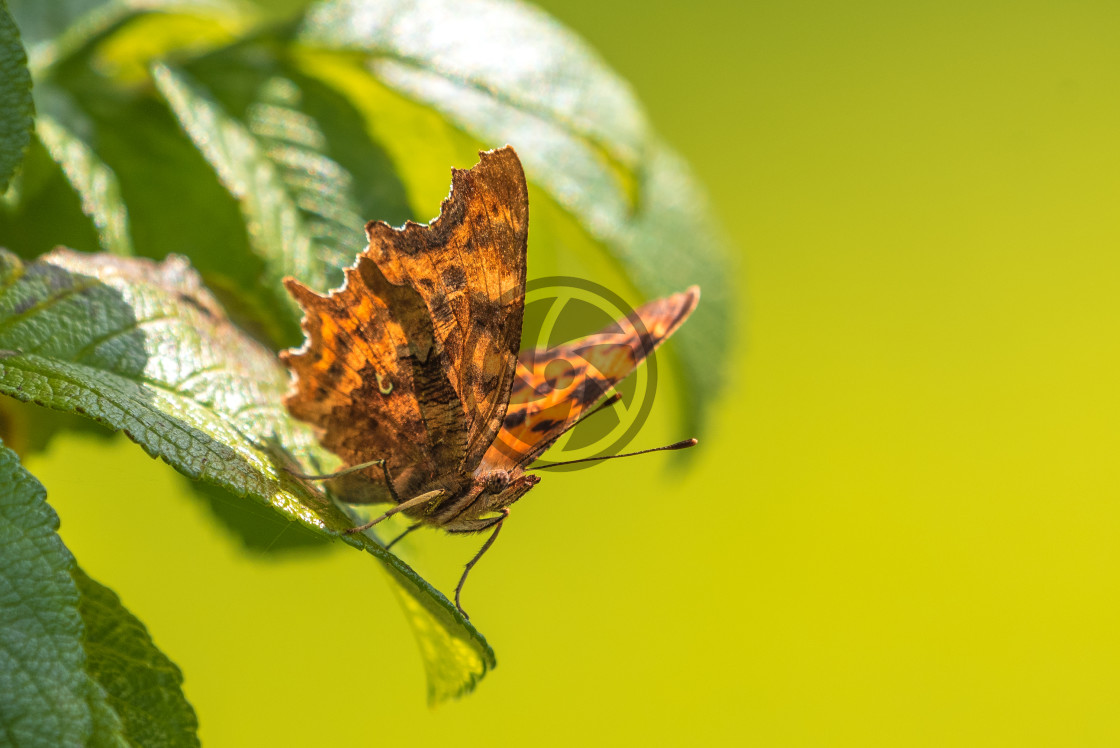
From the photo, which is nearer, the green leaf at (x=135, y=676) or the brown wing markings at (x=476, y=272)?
the green leaf at (x=135, y=676)

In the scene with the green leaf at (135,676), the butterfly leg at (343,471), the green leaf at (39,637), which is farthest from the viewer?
the butterfly leg at (343,471)

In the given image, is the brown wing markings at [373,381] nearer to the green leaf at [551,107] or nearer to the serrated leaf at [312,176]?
the serrated leaf at [312,176]

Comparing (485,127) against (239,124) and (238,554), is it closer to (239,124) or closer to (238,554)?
(239,124)

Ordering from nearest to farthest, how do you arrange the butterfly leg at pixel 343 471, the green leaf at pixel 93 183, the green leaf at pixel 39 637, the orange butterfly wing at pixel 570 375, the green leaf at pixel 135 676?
the green leaf at pixel 39 637 → the green leaf at pixel 135 676 → the butterfly leg at pixel 343 471 → the green leaf at pixel 93 183 → the orange butterfly wing at pixel 570 375

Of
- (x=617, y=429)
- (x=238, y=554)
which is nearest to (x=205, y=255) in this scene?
(x=238, y=554)

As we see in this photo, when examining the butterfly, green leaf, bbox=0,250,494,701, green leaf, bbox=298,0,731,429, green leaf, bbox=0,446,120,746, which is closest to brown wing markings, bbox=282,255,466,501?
the butterfly

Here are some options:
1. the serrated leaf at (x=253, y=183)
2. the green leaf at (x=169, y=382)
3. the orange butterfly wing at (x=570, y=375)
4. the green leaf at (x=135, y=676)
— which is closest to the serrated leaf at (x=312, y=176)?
the serrated leaf at (x=253, y=183)
